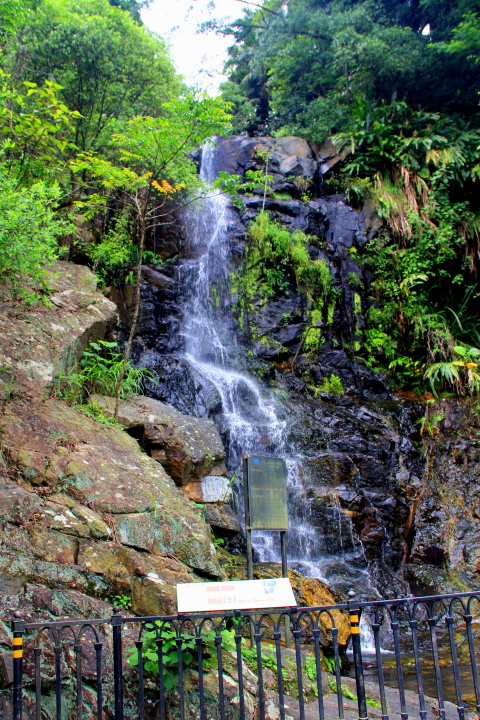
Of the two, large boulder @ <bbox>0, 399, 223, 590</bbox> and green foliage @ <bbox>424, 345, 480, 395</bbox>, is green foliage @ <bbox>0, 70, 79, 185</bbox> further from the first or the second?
green foliage @ <bbox>424, 345, 480, 395</bbox>

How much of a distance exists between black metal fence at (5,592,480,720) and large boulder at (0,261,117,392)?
3.18 metres

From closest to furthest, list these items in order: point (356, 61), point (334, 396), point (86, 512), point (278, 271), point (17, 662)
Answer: point (17, 662) → point (86, 512) → point (334, 396) → point (278, 271) → point (356, 61)

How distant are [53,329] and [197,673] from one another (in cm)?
461

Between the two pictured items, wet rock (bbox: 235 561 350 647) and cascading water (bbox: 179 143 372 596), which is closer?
wet rock (bbox: 235 561 350 647)

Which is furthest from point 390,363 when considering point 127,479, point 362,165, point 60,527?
point 60,527

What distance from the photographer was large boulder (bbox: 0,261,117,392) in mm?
6090

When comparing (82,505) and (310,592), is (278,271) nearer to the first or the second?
(310,592)

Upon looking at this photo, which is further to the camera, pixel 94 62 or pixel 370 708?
pixel 94 62

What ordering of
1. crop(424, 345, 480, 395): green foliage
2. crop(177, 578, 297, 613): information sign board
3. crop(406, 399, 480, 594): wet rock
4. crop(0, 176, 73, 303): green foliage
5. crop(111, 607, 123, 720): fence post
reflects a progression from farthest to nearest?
crop(424, 345, 480, 395): green foliage, crop(406, 399, 480, 594): wet rock, crop(0, 176, 73, 303): green foliage, crop(177, 578, 297, 613): information sign board, crop(111, 607, 123, 720): fence post

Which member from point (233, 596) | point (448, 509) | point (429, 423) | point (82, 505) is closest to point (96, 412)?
point (82, 505)

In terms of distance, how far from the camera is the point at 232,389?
1075 cm

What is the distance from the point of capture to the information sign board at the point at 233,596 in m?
3.33

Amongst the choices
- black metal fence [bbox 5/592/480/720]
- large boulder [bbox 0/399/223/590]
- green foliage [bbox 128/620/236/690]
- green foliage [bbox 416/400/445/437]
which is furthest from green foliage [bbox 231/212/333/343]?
green foliage [bbox 128/620/236/690]

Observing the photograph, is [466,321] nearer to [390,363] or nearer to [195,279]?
[390,363]
